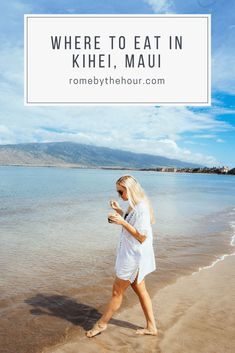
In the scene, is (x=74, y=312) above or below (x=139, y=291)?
below

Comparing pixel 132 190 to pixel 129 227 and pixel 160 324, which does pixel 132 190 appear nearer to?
pixel 129 227

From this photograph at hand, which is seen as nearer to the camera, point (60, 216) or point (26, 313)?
point (26, 313)

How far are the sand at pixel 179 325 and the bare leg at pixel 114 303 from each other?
104 mm

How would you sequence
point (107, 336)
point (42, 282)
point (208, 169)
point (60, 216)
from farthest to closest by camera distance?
point (208, 169) < point (60, 216) < point (42, 282) < point (107, 336)

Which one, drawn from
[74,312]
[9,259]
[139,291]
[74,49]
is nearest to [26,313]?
[74,312]

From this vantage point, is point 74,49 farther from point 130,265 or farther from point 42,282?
point 130,265

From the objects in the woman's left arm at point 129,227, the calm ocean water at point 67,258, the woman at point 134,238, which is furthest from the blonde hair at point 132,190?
the calm ocean water at point 67,258

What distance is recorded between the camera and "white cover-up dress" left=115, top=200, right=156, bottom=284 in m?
4.84

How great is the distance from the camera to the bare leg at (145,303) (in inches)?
201

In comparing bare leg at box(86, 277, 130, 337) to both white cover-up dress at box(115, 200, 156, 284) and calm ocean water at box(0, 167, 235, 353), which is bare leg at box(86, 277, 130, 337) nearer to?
white cover-up dress at box(115, 200, 156, 284)

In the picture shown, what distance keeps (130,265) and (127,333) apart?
1.19m

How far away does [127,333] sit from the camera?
17.9 ft

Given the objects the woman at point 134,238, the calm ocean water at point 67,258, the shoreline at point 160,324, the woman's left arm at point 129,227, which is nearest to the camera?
the woman's left arm at point 129,227

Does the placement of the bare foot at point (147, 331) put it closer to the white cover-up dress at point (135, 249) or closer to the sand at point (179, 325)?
the sand at point (179, 325)
